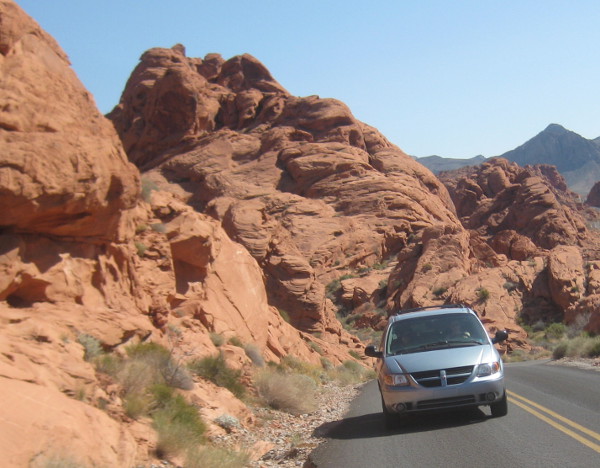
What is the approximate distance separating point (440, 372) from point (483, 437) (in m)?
1.14

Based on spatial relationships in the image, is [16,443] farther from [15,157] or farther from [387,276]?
[387,276]

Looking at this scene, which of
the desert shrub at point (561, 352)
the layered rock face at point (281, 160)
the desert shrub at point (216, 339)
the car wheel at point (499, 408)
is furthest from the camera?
the layered rock face at point (281, 160)

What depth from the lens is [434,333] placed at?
36.2 ft

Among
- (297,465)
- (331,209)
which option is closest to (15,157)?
(297,465)

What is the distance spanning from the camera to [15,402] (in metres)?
6.48

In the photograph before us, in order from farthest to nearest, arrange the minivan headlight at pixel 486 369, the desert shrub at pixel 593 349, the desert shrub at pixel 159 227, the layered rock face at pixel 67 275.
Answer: the desert shrub at pixel 593 349 → the desert shrub at pixel 159 227 → the minivan headlight at pixel 486 369 → the layered rock face at pixel 67 275

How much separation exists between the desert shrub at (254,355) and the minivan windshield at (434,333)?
24.8ft

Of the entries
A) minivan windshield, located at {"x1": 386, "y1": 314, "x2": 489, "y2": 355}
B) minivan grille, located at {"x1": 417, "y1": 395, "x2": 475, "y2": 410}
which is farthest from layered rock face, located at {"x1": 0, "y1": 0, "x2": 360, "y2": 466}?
minivan grille, located at {"x1": 417, "y1": 395, "x2": 475, "y2": 410}

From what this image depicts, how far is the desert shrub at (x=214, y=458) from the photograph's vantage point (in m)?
7.65

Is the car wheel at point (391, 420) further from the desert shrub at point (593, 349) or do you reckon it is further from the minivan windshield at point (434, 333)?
the desert shrub at point (593, 349)

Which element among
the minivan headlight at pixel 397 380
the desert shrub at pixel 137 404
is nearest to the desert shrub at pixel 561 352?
the minivan headlight at pixel 397 380

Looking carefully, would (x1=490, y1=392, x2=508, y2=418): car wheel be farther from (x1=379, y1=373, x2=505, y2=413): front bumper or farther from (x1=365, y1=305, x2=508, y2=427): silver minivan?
(x1=379, y1=373, x2=505, y2=413): front bumper

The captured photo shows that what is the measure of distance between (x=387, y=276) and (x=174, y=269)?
35932 mm

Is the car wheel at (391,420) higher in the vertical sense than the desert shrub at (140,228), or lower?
lower
